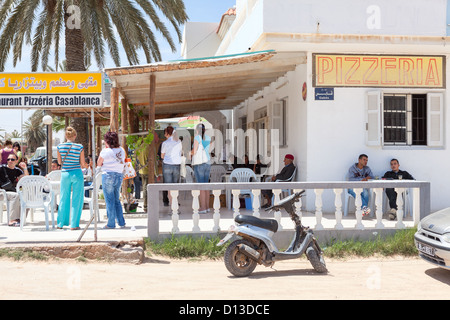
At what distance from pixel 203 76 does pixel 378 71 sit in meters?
3.37

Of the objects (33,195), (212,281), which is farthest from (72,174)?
(212,281)

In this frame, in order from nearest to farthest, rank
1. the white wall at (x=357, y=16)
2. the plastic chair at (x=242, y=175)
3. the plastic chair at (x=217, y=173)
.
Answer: the white wall at (x=357, y=16), the plastic chair at (x=242, y=175), the plastic chair at (x=217, y=173)

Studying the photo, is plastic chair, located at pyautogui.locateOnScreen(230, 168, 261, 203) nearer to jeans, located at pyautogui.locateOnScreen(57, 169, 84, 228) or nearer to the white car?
jeans, located at pyautogui.locateOnScreen(57, 169, 84, 228)

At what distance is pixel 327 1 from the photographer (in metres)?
8.51

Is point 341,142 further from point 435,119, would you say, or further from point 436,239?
point 436,239

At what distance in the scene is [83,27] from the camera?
12688mm

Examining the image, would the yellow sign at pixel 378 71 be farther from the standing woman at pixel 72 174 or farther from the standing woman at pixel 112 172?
the standing woman at pixel 72 174

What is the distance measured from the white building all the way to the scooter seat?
144 inches

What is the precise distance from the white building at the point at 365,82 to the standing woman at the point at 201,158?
6.22 ft

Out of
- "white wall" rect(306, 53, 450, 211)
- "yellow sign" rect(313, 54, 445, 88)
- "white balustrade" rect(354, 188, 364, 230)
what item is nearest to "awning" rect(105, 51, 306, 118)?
"yellow sign" rect(313, 54, 445, 88)

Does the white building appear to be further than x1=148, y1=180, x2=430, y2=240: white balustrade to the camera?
Yes


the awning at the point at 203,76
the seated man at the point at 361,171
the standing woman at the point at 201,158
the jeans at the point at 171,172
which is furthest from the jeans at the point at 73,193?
the seated man at the point at 361,171

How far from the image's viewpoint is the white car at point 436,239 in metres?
5.28

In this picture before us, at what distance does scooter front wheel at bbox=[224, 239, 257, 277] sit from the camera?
5.49 meters
